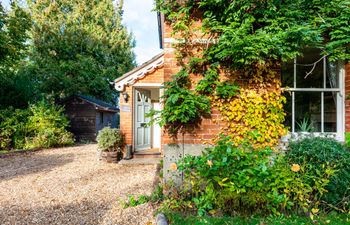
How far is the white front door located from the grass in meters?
5.87

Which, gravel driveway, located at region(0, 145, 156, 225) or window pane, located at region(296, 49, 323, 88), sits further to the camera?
window pane, located at region(296, 49, 323, 88)

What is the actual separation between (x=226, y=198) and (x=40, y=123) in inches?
472

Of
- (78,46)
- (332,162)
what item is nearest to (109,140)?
(332,162)

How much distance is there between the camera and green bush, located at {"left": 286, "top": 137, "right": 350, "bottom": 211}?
10.5 feet

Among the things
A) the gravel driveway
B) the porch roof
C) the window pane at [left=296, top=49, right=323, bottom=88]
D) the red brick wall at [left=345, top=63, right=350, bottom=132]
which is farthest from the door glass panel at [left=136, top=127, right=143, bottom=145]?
the red brick wall at [left=345, top=63, right=350, bottom=132]

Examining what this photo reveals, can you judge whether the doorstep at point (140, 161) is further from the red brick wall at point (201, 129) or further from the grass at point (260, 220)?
the grass at point (260, 220)

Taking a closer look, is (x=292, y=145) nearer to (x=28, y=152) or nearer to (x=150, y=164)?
(x=150, y=164)

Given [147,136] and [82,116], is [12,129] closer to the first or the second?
[82,116]

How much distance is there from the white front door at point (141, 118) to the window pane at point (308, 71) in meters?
5.88

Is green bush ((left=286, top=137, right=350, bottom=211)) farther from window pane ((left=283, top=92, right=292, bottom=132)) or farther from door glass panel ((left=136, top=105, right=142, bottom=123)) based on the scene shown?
door glass panel ((left=136, top=105, right=142, bottom=123))

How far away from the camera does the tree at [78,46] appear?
1881 cm

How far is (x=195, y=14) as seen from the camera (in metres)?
3.98

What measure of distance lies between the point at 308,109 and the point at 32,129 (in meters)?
13.0

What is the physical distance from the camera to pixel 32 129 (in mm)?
11719
